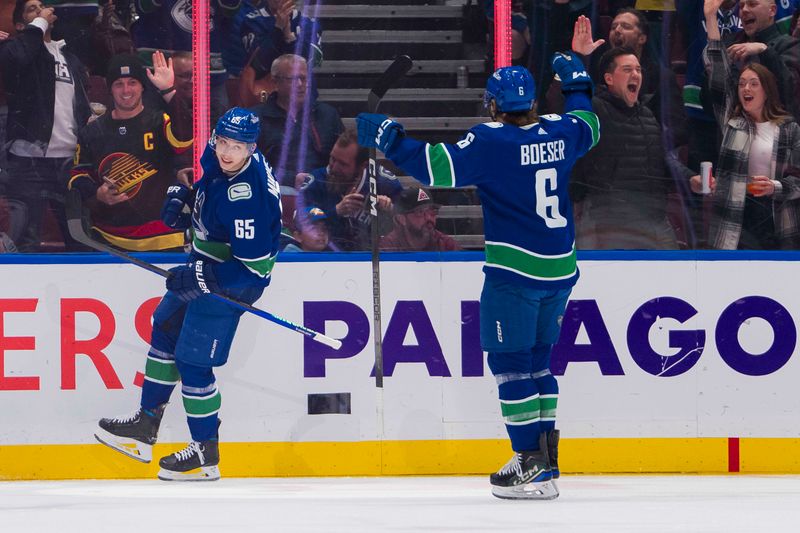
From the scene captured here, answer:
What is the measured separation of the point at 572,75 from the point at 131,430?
1887mm

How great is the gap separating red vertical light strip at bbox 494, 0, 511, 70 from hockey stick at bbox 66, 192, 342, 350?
1.19 m

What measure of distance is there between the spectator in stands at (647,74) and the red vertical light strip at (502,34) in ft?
0.69

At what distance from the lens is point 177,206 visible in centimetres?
446

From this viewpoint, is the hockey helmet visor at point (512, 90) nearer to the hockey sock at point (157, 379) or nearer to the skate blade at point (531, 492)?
the skate blade at point (531, 492)

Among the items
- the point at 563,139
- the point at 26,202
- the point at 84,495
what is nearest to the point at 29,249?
the point at 26,202

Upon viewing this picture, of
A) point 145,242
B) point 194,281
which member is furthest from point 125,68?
point 194,281

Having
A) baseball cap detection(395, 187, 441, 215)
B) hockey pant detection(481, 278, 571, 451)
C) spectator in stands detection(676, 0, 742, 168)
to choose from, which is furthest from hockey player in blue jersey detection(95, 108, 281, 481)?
spectator in stands detection(676, 0, 742, 168)

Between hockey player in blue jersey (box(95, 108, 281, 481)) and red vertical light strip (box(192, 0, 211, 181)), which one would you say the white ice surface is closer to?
hockey player in blue jersey (box(95, 108, 281, 481))

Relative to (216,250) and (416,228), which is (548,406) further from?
(216,250)

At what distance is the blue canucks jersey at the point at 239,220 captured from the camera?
4.25 m

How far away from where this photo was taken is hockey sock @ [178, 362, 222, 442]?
4.37 meters

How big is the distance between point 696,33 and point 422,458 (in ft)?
6.17

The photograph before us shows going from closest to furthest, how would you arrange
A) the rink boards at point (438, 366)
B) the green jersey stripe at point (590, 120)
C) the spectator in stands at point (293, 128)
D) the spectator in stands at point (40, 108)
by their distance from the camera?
the green jersey stripe at point (590, 120) → the rink boards at point (438, 366) → the spectator in stands at point (40, 108) → the spectator in stands at point (293, 128)

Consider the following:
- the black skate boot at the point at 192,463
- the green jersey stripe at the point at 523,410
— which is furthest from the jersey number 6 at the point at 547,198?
the black skate boot at the point at 192,463
